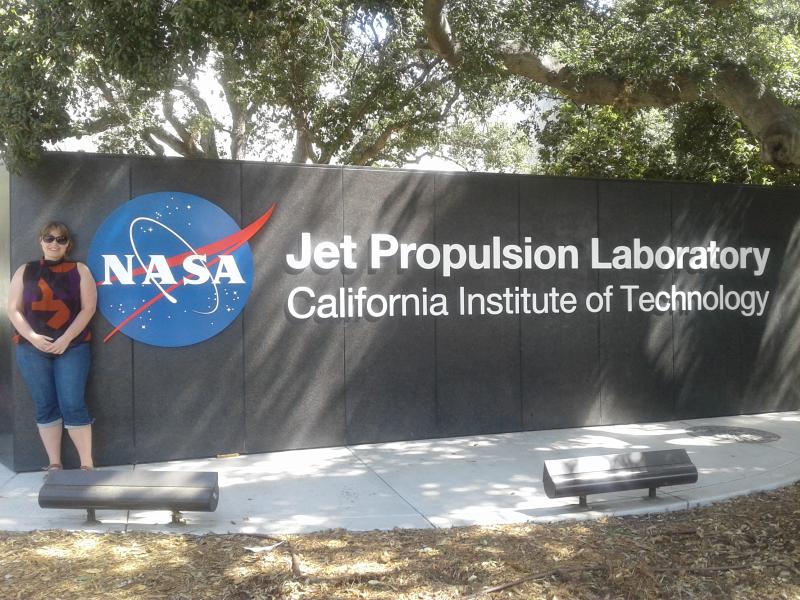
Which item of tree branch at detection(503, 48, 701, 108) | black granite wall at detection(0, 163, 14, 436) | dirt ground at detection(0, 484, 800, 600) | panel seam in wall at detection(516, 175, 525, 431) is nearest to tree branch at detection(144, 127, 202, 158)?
tree branch at detection(503, 48, 701, 108)

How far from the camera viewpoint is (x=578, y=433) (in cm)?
859

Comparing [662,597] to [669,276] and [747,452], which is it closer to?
[747,452]

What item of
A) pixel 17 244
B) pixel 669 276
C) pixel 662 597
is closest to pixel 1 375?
pixel 17 244

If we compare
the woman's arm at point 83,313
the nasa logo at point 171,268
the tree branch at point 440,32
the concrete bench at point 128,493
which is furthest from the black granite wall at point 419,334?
the tree branch at point 440,32

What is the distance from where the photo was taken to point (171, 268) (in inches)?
288

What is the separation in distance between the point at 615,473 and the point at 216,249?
410 centimetres

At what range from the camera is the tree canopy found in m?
6.75

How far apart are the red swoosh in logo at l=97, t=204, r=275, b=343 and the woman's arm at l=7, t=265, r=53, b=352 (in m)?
0.59

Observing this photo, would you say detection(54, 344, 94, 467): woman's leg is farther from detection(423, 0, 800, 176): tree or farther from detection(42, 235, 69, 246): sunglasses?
detection(423, 0, 800, 176): tree

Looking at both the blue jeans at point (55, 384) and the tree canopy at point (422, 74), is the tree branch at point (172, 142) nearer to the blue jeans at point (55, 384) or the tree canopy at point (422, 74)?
the tree canopy at point (422, 74)

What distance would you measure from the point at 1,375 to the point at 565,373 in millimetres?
5990

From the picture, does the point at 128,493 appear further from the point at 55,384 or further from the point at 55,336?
the point at 55,336

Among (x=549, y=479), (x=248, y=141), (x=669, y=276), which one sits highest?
(x=248, y=141)

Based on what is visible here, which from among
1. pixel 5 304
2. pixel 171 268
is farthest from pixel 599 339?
pixel 5 304
